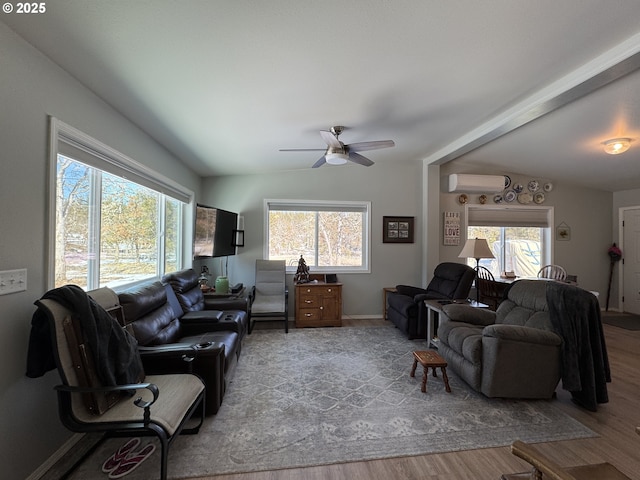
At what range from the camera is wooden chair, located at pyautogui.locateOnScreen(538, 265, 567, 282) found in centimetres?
471

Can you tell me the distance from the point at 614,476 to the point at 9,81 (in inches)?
129

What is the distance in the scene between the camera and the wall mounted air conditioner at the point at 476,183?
4.67 m

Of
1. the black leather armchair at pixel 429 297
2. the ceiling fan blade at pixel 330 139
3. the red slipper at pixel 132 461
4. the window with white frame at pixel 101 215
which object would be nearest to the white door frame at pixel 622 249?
the black leather armchair at pixel 429 297

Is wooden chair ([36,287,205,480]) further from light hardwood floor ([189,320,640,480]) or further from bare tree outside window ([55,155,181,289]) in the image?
bare tree outside window ([55,155,181,289])

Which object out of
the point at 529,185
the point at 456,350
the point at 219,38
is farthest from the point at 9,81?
the point at 529,185

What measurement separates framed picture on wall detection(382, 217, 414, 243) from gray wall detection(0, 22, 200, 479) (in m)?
4.28

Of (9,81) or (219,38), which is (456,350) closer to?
(219,38)

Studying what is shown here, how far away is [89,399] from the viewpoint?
1463mm

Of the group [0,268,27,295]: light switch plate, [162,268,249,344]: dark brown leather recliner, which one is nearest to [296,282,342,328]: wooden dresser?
[162,268,249,344]: dark brown leather recliner

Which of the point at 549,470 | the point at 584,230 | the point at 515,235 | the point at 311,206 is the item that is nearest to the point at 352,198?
the point at 311,206

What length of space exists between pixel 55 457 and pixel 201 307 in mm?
1795

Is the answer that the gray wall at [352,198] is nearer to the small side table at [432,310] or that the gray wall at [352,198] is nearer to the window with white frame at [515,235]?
the window with white frame at [515,235]

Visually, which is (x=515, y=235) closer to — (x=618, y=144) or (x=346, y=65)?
(x=618, y=144)

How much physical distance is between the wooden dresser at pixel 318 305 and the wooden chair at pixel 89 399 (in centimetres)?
276
